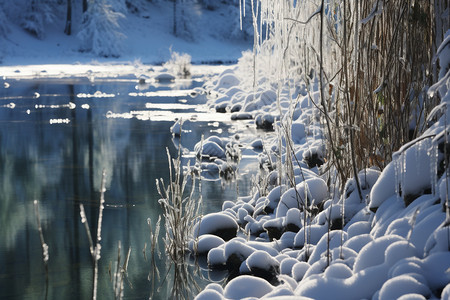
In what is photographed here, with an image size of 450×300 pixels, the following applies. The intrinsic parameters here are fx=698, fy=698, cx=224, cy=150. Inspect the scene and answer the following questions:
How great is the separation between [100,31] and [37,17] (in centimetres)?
440

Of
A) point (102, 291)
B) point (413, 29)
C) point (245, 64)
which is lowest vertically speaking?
point (102, 291)

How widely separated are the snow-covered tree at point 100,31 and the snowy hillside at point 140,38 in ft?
0.44

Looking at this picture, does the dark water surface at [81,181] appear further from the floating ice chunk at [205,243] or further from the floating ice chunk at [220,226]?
the floating ice chunk at [220,226]

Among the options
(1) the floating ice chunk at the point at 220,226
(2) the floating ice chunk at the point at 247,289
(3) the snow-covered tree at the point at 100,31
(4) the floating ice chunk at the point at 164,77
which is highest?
(3) the snow-covered tree at the point at 100,31

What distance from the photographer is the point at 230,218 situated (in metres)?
5.52

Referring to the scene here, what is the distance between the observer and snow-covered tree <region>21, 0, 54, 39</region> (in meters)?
42.8

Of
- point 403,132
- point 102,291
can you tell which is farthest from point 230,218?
point 403,132

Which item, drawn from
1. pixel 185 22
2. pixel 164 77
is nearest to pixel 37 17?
Result: pixel 185 22

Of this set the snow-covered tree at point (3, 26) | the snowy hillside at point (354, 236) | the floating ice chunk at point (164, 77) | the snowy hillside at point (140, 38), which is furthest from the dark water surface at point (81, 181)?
the snow-covered tree at point (3, 26)

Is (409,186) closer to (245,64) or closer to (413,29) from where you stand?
(413,29)

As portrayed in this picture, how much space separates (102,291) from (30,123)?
8995 millimetres

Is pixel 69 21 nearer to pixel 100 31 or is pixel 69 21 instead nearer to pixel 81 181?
pixel 100 31

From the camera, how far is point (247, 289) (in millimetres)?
3672

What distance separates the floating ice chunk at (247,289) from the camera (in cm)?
365
